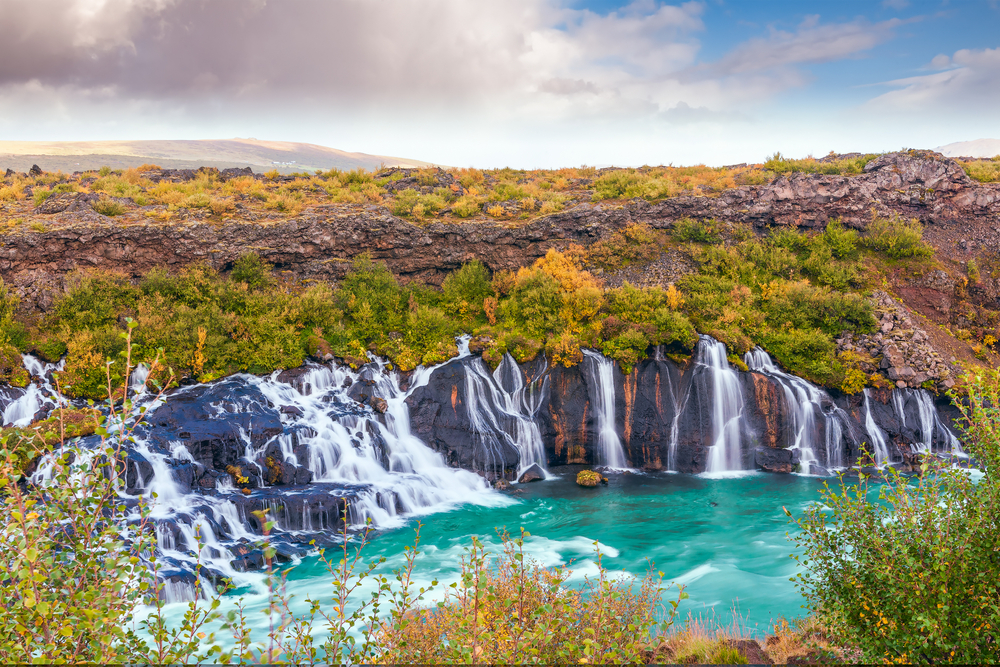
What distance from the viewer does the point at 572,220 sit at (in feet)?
85.8

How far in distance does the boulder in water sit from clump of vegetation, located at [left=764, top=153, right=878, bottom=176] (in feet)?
76.8

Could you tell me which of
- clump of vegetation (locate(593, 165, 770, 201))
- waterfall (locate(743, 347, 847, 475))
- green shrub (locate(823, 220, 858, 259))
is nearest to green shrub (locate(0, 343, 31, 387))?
waterfall (locate(743, 347, 847, 475))

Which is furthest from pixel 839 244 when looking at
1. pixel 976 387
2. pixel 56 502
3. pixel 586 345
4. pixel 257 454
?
pixel 56 502

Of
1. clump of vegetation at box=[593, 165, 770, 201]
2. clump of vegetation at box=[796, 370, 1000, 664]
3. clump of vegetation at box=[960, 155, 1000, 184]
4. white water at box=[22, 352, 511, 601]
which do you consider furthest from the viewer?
clump of vegetation at box=[593, 165, 770, 201]

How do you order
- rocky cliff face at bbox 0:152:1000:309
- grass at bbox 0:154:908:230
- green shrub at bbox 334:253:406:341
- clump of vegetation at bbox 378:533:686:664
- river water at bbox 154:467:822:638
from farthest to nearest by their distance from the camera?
grass at bbox 0:154:908:230, rocky cliff face at bbox 0:152:1000:309, green shrub at bbox 334:253:406:341, river water at bbox 154:467:822:638, clump of vegetation at bbox 378:533:686:664

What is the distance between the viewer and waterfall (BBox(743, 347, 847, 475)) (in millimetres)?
18453

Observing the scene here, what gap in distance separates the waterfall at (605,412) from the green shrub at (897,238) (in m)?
15.0

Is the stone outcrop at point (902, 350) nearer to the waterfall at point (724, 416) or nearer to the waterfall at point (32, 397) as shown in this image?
the waterfall at point (724, 416)

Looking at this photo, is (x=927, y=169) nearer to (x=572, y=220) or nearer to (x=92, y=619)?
(x=572, y=220)

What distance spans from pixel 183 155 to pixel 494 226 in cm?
→ 10178

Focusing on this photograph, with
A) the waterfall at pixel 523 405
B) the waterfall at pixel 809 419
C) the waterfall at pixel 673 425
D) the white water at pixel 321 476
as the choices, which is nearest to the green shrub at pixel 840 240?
the waterfall at pixel 809 419

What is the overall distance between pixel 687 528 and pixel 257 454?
12734mm

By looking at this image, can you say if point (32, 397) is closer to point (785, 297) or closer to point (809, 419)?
point (809, 419)

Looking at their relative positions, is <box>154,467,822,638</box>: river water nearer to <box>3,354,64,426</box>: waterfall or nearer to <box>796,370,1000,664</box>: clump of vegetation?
<box>796,370,1000,664</box>: clump of vegetation
